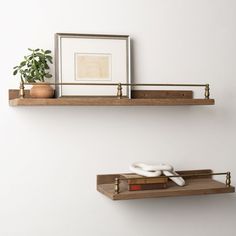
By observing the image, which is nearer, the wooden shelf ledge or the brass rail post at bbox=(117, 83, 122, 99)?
the wooden shelf ledge

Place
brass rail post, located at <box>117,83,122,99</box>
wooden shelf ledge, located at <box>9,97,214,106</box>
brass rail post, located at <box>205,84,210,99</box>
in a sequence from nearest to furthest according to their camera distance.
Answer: wooden shelf ledge, located at <box>9,97,214,106</box>, brass rail post, located at <box>117,83,122,99</box>, brass rail post, located at <box>205,84,210,99</box>

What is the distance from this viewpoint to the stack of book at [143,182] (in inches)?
68.6

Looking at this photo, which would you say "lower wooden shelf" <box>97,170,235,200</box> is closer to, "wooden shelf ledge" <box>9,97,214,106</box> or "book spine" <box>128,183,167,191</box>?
"book spine" <box>128,183,167,191</box>

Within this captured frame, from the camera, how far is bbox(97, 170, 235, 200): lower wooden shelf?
1.71 meters

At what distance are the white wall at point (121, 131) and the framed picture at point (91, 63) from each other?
54 mm

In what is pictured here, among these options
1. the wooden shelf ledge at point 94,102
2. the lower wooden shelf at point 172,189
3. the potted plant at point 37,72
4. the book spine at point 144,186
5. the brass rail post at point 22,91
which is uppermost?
the potted plant at point 37,72

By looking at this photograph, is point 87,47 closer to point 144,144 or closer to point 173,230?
point 144,144

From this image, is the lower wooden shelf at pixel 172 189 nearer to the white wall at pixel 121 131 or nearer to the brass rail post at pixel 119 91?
the white wall at pixel 121 131

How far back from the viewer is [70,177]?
1855mm

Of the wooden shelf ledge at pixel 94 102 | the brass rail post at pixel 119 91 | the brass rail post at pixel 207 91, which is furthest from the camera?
the brass rail post at pixel 207 91

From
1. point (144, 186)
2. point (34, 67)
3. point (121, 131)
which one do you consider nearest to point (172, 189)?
point (144, 186)

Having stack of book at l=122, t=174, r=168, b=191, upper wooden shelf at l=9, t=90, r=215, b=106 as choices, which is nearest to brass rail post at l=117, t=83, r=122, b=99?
upper wooden shelf at l=9, t=90, r=215, b=106

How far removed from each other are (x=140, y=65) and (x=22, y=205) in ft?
2.33

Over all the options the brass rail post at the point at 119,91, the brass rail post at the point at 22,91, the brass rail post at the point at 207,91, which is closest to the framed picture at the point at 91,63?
the brass rail post at the point at 119,91
